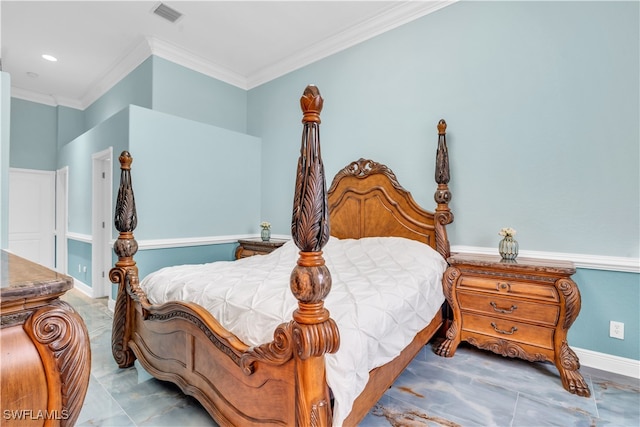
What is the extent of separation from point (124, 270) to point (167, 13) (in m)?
2.94

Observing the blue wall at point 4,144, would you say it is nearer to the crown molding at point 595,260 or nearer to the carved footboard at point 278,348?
the carved footboard at point 278,348

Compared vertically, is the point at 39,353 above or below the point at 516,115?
below

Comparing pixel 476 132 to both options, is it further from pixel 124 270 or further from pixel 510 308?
pixel 124 270

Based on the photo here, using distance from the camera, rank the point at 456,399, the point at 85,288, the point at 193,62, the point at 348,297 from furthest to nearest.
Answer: the point at 85,288
the point at 193,62
the point at 456,399
the point at 348,297

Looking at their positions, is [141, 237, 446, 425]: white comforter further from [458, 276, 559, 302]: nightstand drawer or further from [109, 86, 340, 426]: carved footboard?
[458, 276, 559, 302]: nightstand drawer

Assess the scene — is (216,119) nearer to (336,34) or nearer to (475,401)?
(336,34)

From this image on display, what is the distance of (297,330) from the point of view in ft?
3.73

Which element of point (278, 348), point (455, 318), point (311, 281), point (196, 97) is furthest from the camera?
point (196, 97)

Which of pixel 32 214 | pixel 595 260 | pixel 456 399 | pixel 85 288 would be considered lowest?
pixel 85 288

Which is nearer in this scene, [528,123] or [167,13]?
[528,123]

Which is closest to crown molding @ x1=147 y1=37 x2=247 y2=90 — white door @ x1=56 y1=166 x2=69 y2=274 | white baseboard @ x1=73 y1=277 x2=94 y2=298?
white door @ x1=56 y1=166 x2=69 y2=274

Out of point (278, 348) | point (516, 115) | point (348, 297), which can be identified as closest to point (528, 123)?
point (516, 115)

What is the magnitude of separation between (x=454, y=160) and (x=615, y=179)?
3.83 feet

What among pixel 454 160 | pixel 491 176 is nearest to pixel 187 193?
pixel 454 160
